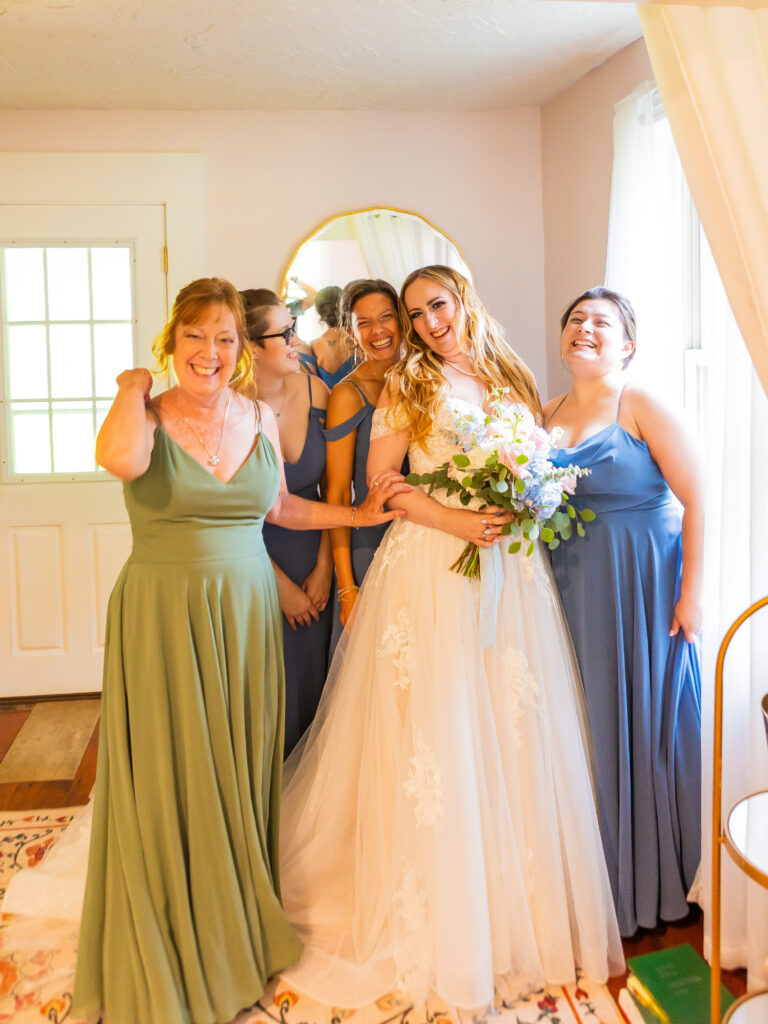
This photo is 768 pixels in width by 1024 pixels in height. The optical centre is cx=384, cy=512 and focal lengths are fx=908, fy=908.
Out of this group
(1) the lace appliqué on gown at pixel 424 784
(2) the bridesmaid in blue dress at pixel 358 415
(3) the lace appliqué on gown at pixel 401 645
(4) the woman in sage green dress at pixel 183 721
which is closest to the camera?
(4) the woman in sage green dress at pixel 183 721

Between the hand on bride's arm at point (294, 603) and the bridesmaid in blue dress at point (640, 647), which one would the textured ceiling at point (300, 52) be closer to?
the bridesmaid in blue dress at point (640, 647)

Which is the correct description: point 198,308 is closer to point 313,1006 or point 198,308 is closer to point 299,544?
point 299,544

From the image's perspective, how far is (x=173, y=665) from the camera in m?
2.00

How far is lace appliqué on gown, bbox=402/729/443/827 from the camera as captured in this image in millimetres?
2072

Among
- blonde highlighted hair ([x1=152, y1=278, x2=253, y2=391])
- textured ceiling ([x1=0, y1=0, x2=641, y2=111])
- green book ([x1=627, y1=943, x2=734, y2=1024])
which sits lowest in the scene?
green book ([x1=627, y1=943, x2=734, y2=1024])

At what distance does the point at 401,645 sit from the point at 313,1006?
0.83 metres

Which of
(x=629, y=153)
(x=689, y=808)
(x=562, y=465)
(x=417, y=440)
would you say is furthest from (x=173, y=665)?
(x=629, y=153)

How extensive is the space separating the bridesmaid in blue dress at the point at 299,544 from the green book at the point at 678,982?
1152 mm

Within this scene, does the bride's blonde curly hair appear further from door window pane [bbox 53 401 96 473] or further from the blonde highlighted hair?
door window pane [bbox 53 401 96 473]

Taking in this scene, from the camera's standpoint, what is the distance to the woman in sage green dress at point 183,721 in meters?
1.96

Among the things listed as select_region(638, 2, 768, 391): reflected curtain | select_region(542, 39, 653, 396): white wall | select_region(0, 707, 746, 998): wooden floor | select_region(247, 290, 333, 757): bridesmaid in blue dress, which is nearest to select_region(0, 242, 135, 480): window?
select_region(0, 707, 746, 998): wooden floor

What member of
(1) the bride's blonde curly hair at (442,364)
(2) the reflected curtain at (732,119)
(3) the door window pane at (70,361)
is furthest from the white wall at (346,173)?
(2) the reflected curtain at (732,119)

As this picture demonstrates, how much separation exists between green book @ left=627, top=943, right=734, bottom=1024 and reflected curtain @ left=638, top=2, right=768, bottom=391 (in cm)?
138

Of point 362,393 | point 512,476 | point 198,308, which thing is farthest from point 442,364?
point 198,308
